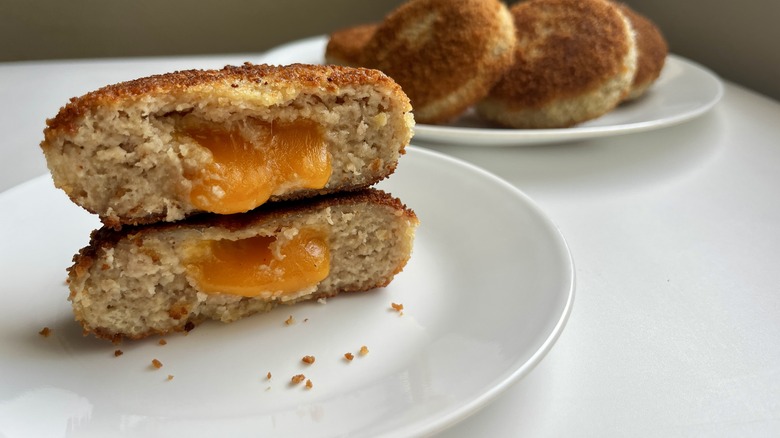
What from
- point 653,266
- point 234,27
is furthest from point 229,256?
point 234,27

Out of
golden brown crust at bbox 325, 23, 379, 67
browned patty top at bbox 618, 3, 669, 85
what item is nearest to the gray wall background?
browned patty top at bbox 618, 3, 669, 85

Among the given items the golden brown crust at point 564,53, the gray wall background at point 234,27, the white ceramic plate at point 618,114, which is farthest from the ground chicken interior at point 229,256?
the gray wall background at point 234,27

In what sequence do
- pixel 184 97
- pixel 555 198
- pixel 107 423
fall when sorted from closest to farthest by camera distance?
pixel 107 423 < pixel 184 97 < pixel 555 198

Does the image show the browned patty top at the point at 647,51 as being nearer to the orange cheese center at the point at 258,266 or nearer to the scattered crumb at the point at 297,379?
the orange cheese center at the point at 258,266

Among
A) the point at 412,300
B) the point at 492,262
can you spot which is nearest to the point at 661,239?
the point at 492,262

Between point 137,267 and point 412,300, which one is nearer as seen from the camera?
point 137,267

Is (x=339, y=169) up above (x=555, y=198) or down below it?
above

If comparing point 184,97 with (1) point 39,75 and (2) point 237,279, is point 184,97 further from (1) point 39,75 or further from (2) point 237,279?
(1) point 39,75

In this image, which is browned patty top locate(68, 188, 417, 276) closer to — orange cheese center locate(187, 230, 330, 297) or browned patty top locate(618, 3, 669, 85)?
orange cheese center locate(187, 230, 330, 297)
